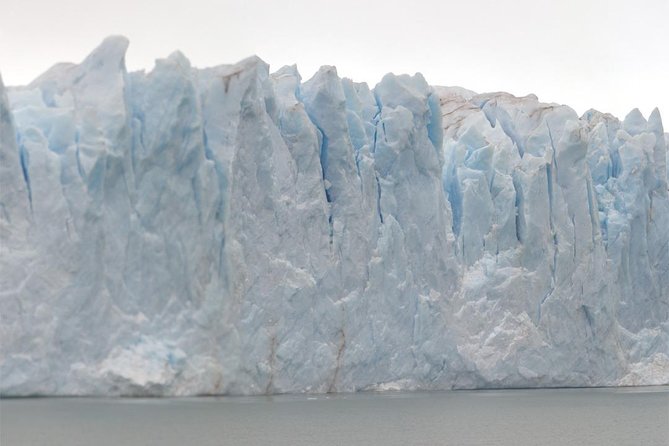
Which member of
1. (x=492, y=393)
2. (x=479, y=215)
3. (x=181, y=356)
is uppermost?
(x=479, y=215)

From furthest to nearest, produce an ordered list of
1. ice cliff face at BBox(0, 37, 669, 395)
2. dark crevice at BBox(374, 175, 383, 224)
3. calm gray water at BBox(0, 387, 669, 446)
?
dark crevice at BBox(374, 175, 383, 224)
ice cliff face at BBox(0, 37, 669, 395)
calm gray water at BBox(0, 387, 669, 446)

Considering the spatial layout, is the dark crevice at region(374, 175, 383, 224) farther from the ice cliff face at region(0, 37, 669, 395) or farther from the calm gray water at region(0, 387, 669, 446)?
the calm gray water at region(0, 387, 669, 446)

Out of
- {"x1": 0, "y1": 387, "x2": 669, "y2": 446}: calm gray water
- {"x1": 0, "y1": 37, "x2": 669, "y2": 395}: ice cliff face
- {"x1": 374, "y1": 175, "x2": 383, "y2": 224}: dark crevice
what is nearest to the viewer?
{"x1": 0, "y1": 387, "x2": 669, "y2": 446}: calm gray water

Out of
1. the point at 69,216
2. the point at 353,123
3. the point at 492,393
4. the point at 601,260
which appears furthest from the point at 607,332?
the point at 69,216

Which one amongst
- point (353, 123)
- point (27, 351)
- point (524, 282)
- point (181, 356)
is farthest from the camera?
point (524, 282)

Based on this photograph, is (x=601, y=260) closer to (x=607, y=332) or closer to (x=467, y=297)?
(x=607, y=332)

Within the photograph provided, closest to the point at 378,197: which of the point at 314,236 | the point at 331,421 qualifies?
the point at 314,236

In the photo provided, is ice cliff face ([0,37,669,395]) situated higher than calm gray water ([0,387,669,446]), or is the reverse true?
ice cliff face ([0,37,669,395])

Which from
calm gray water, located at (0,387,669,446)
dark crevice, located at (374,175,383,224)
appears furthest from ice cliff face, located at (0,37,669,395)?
calm gray water, located at (0,387,669,446)
